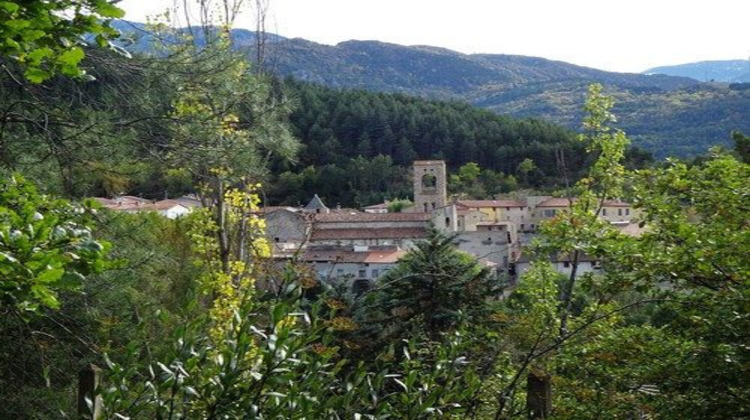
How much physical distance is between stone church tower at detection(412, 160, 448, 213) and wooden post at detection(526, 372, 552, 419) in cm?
6304

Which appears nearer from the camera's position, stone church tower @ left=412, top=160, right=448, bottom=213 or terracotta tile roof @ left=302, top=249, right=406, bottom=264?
terracotta tile roof @ left=302, top=249, right=406, bottom=264

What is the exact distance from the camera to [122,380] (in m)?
2.43

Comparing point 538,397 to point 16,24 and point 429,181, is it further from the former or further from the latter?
point 429,181

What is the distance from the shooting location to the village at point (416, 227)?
151 ft

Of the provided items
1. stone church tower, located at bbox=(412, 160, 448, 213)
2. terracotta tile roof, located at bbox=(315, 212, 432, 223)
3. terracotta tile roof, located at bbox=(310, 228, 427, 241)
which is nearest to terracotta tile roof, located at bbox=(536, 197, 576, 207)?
stone church tower, located at bbox=(412, 160, 448, 213)

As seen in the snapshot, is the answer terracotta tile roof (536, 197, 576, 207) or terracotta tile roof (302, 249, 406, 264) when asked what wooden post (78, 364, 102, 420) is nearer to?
terracotta tile roof (302, 249, 406, 264)

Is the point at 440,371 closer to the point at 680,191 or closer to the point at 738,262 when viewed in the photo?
the point at 738,262

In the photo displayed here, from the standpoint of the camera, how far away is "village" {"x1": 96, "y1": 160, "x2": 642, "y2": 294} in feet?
151

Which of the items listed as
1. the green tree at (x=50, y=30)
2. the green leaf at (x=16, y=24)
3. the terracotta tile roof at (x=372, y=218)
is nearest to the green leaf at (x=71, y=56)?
the green tree at (x=50, y=30)

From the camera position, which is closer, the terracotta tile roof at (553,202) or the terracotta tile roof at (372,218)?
the terracotta tile roof at (372,218)

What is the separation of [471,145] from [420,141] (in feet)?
24.1

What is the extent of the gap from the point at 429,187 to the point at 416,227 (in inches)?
475

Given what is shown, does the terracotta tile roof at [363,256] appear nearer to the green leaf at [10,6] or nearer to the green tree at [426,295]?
the green tree at [426,295]

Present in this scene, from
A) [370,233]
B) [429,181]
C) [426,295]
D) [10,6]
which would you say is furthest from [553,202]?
[10,6]
